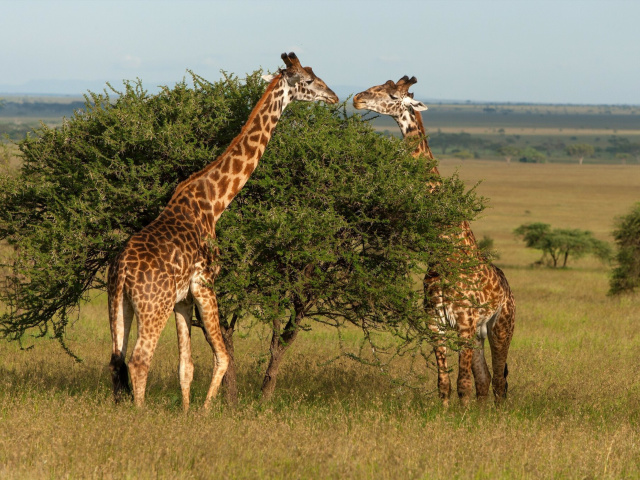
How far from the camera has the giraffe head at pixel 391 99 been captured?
31.9ft

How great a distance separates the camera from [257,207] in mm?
8922

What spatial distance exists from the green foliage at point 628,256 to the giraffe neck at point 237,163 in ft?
59.4

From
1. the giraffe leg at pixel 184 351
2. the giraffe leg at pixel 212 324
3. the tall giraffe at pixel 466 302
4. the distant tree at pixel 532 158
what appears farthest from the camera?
the distant tree at pixel 532 158

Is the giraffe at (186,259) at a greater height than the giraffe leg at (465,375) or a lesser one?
greater

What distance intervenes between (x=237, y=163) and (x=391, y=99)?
7.63 ft

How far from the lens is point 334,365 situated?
13.3 m

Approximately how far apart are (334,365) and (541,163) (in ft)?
Answer: 476

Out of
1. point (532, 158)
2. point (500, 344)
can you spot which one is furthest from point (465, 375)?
point (532, 158)

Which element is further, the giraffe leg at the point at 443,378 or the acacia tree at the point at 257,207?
the giraffe leg at the point at 443,378

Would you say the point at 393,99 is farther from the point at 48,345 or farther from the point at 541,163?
the point at 541,163

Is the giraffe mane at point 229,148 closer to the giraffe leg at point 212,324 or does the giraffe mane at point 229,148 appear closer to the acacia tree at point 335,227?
the acacia tree at point 335,227

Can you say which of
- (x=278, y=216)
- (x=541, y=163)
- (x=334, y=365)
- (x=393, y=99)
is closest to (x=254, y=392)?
(x=334, y=365)

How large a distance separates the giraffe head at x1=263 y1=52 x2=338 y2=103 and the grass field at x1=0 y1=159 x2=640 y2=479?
2370 millimetres

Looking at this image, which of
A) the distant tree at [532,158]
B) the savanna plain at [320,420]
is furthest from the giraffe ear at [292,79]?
the distant tree at [532,158]
